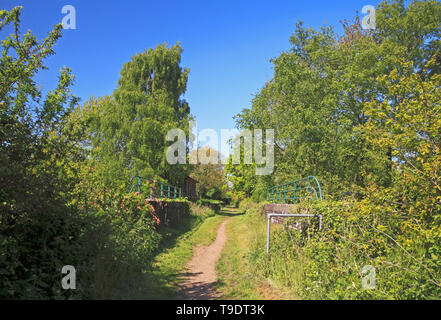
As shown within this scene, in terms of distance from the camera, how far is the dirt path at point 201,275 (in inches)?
216

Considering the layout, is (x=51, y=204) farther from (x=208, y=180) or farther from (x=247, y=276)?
(x=208, y=180)

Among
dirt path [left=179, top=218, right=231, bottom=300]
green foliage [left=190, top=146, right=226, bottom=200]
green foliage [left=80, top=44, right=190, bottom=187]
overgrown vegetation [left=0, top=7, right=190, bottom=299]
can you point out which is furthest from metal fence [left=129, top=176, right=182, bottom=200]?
green foliage [left=190, top=146, right=226, bottom=200]

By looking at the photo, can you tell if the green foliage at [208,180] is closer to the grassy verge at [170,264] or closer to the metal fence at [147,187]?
the metal fence at [147,187]

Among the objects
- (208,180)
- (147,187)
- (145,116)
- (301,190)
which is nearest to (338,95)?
(301,190)

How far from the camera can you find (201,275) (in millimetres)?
6891

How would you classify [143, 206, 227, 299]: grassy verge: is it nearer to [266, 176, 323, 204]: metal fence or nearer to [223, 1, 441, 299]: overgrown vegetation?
[223, 1, 441, 299]: overgrown vegetation

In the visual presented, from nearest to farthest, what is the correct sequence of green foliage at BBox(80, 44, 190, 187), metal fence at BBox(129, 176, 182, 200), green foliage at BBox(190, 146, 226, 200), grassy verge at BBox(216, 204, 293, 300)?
grassy verge at BBox(216, 204, 293, 300), metal fence at BBox(129, 176, 182, 200), green foliage at BBox(80, 44, 190, 187), green foliage at BBox(190, 146, 226, 200)

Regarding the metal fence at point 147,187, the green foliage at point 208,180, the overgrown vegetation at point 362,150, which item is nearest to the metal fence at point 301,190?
the overgrown vegetation at point 362,150

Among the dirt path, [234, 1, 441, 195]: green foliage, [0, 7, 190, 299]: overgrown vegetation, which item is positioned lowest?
the dirt path

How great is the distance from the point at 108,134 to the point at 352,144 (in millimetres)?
17020

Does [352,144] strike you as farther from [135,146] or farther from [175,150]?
[135,146]

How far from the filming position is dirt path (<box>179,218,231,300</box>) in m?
5.49

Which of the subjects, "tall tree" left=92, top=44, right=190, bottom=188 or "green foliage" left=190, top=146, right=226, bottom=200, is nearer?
"tall tree" left=92, top=44, right=190, bottom=188
